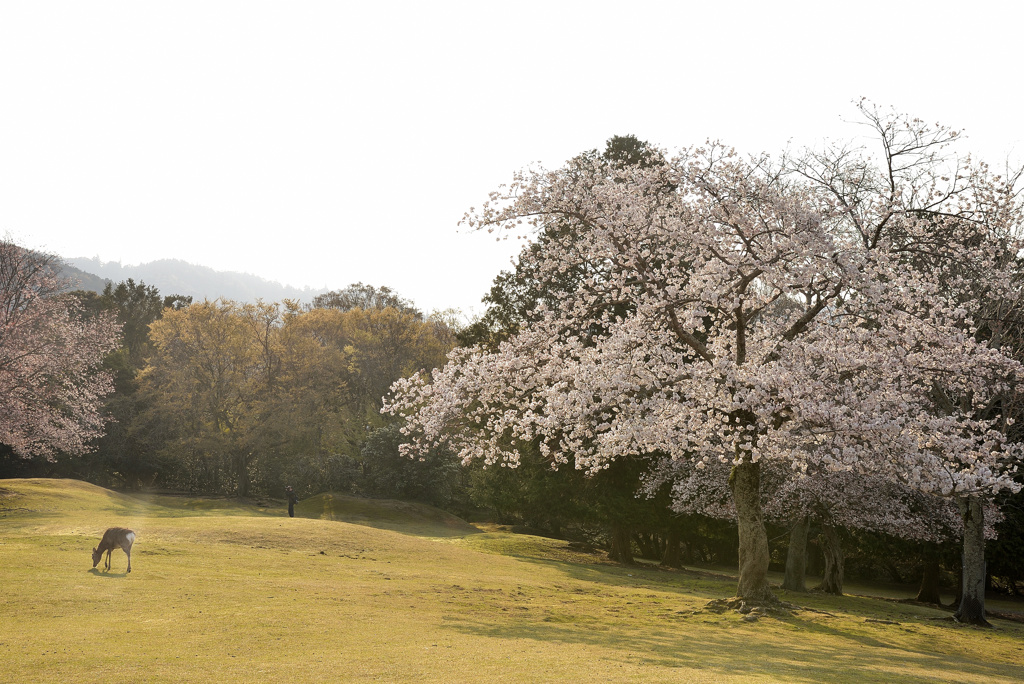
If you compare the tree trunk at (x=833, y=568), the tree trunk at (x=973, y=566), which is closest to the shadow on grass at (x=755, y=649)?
the tree trunk at (x=973, y=566)

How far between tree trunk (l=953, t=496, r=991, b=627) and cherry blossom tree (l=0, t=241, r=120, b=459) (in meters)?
38.2

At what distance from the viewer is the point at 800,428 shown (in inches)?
641

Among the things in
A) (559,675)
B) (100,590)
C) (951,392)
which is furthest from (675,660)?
(951,392)

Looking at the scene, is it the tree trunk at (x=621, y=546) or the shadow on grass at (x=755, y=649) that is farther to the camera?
the tree trunk at (x=621, y=546)

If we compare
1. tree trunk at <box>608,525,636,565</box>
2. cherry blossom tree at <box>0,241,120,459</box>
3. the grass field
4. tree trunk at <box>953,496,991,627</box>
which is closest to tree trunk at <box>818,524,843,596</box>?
the grass field

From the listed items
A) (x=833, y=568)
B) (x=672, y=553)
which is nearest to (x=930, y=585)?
(x=833, y=568)

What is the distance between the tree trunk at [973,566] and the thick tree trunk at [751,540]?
8032 mm

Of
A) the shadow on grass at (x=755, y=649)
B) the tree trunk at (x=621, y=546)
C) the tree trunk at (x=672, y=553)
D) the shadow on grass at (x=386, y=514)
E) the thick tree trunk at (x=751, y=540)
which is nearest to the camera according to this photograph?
the shadow on grass at (x=755, y=649)

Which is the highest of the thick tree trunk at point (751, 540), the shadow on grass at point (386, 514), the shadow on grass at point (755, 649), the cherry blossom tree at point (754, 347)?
the cherry blossom tree at point (754, 347)

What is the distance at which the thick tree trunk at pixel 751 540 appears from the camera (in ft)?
59.0

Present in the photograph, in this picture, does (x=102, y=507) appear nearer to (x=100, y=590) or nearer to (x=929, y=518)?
(x=100, y=590)

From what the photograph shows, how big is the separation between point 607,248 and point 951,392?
12.6 meters

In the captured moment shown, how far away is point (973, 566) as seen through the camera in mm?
22109

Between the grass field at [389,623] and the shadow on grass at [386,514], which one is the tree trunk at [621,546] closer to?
the grass field at [389,623]
